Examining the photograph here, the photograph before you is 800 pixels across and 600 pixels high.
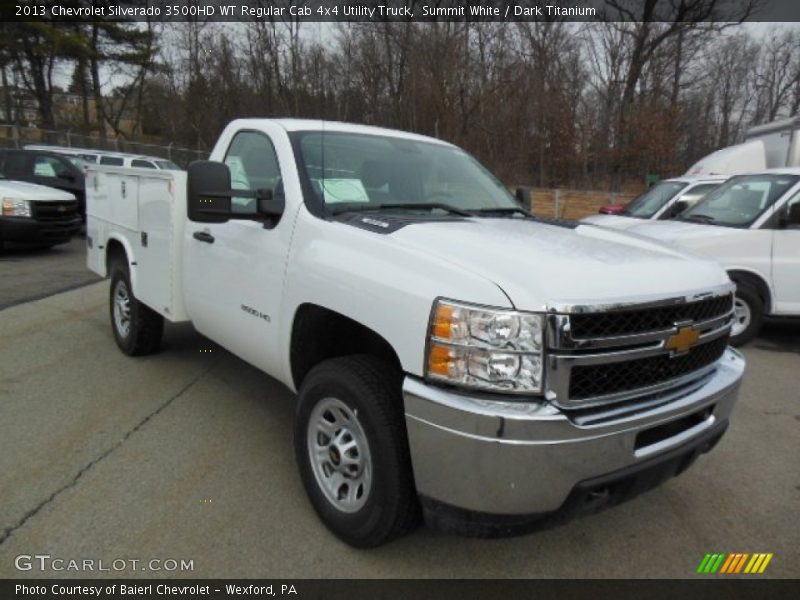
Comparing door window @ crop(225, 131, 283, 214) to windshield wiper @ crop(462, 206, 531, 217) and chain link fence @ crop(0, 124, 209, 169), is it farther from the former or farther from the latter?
chain link fence @ crop(0, 124, 209, 169)

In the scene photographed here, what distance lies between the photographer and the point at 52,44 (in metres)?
31.7

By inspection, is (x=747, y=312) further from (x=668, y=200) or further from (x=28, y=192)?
(x=28, y=192)

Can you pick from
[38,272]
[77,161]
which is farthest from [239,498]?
[77,161]

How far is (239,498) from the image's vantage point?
3.09 meters

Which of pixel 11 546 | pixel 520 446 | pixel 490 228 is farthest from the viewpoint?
pixel 490 228

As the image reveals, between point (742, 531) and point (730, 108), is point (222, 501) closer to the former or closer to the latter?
point (742, 531)

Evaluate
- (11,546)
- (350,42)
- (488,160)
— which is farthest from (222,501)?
(350,42)

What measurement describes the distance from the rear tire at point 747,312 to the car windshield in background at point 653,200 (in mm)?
3634

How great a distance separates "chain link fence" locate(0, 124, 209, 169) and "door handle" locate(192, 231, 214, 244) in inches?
979

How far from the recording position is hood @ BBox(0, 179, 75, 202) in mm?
10328

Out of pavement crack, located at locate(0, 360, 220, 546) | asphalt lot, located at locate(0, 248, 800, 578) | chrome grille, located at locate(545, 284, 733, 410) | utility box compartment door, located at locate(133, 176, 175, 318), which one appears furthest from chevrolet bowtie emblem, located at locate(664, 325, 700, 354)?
utility box compartment door, located at locate(133, 176, 175, 318)

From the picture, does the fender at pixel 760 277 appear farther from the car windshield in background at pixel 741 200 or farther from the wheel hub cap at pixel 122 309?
the wheel hub cap at pixel 122 309

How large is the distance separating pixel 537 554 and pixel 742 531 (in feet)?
3.67

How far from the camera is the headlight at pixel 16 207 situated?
1020 cm
